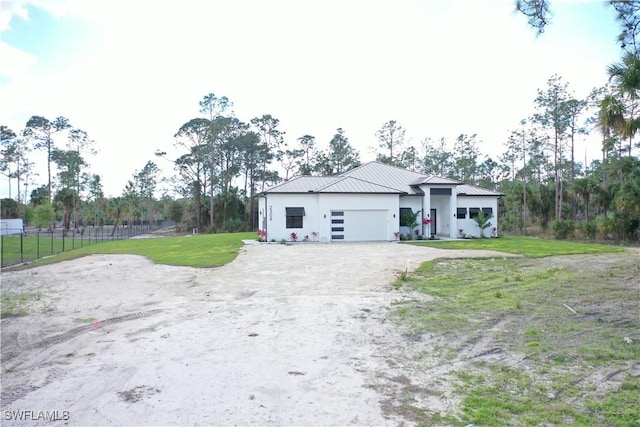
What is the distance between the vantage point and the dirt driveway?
12.3 ft

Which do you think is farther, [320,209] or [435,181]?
[435,181]

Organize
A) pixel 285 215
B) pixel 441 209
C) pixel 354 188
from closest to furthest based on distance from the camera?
1. pixel 285 215
2. pixel 354 188
3. pixel 441 209

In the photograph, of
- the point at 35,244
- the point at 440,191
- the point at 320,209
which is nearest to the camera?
the point at 320,209

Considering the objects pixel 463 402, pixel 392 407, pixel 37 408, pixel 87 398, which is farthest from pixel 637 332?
pixel 37 408

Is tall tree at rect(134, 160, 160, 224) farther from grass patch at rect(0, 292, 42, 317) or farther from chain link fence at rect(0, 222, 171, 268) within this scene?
grass patch at rect(0, 292, 42, 317)

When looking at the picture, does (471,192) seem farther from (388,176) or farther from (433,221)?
(388,176)

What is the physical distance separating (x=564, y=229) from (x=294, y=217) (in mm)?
18452

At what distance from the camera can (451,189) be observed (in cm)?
2745

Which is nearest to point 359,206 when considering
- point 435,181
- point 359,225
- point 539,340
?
point 359,225

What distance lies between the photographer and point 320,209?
25.3 meters

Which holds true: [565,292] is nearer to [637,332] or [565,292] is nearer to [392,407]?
[637,332]

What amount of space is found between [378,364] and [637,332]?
4062 millimetres

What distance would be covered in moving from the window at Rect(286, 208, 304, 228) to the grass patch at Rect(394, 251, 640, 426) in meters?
14.6

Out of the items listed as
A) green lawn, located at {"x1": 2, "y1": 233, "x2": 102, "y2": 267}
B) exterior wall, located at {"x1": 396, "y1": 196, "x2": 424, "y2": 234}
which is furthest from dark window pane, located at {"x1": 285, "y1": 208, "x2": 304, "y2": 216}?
green lawn, located at {"x1": 2, "y1": 233, "x2": 102, "y2": 267}
